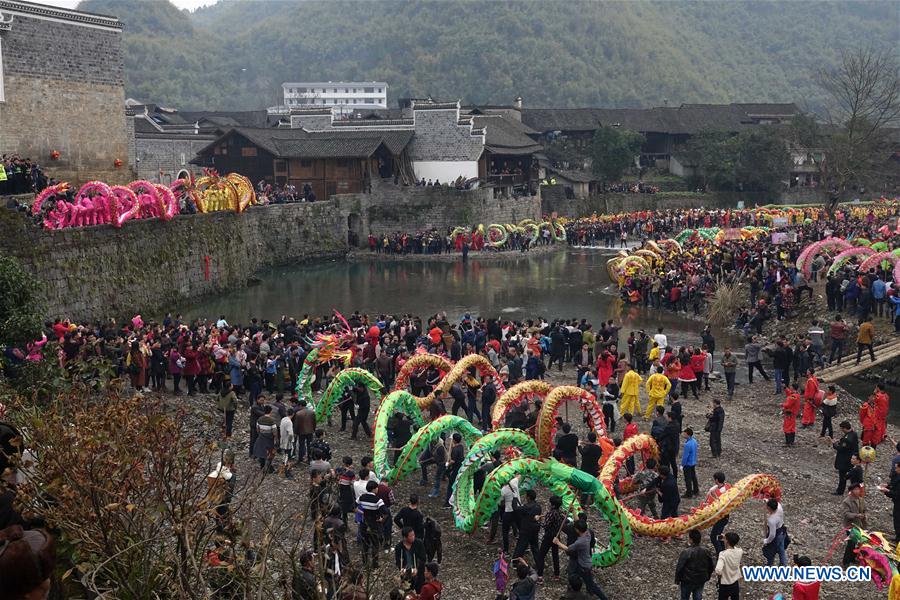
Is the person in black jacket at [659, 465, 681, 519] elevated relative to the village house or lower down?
Answer: lower down

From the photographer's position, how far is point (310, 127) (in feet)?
189

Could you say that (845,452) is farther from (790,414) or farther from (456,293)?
(456,293)

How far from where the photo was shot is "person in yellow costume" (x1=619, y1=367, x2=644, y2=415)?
58.9 ft

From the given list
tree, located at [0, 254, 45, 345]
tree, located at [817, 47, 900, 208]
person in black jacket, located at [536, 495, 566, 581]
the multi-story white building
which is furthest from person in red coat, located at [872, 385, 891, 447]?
the multi-story white building

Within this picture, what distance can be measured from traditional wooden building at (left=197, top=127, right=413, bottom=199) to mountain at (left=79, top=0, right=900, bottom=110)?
63.4 m

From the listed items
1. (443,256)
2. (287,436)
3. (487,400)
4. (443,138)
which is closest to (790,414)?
(487,400)

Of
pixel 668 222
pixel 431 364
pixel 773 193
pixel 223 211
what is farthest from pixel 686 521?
pixel 773 193

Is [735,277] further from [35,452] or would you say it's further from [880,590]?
[35,452]

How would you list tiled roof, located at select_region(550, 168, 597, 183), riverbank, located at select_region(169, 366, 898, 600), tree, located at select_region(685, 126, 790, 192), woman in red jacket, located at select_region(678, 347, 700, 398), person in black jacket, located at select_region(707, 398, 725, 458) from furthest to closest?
tree, located at select_region(685, 126, 790, 192)
tiled roof, located at select_region(550, 168, 597, 183)
woman in red jacket, located at select_region(678, 347, 700, 398)
person in black jacket, located at select_region(707, 398, 725, 458)
riverbank, located at select_region(169, 366, 898, 600)

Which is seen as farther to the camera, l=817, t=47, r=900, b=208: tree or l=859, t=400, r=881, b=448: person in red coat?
l=817, t=47, r=900, b=208: tree

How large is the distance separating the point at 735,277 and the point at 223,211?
1958cm

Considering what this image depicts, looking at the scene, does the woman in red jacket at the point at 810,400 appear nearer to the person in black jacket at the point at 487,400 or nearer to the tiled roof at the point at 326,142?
the person in black jacket at the point at 487,400

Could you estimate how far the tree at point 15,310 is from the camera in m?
15.8

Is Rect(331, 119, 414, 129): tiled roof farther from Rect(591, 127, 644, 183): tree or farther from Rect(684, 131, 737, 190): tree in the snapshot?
Rect(684, 131, 737, 190): tree
